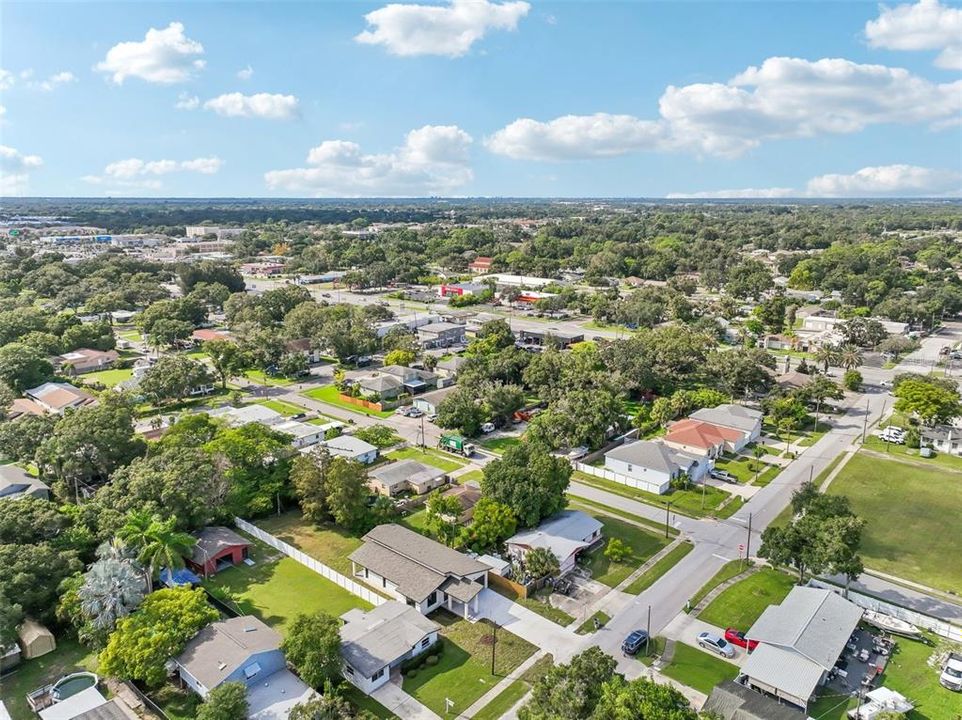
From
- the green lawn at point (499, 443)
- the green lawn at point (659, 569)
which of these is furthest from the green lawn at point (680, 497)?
the green lawn at point (499, 443)

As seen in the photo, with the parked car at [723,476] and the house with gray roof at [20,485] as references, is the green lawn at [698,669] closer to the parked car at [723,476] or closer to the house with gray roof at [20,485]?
the parked car at [723,476]

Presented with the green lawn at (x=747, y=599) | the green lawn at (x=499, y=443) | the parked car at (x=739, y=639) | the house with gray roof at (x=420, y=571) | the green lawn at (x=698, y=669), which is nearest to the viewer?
the green lawn at (x=698, y=669)

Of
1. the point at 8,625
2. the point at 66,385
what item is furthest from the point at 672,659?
the point at 66,385

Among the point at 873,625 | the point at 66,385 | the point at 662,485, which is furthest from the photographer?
the point at 66,385

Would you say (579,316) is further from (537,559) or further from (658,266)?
(537,559)

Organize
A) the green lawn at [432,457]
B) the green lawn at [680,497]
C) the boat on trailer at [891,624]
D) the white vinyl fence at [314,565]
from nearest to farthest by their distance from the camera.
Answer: the boat on trailer at [891,624], the white vinyl fence at [314,565], the green lawn at [680,497], the green lawn at [432,457]

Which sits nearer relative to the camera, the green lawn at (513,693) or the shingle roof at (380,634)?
the green lawn at (513,693)

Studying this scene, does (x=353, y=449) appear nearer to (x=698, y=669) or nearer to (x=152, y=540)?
(x=152, y=540)
